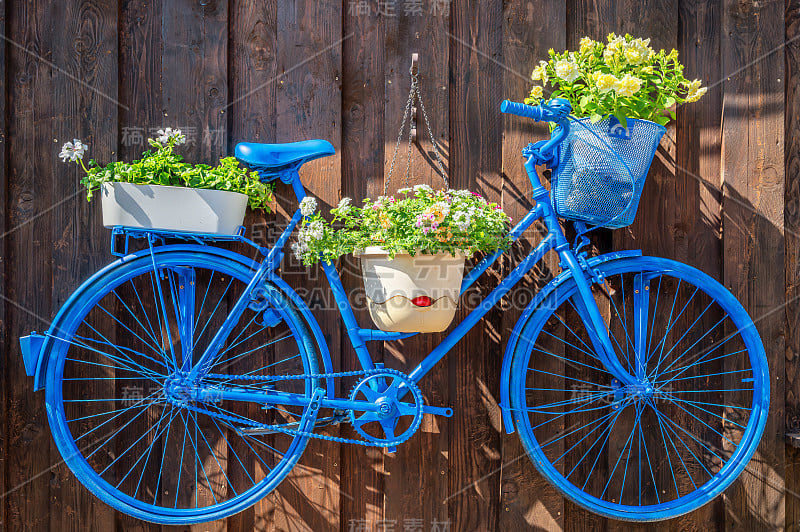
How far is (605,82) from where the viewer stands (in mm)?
1716

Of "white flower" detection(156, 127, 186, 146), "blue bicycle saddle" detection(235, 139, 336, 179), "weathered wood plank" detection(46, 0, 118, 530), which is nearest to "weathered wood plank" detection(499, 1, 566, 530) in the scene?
"blue bicycle saddle" detection(235, 139, 336, 179)

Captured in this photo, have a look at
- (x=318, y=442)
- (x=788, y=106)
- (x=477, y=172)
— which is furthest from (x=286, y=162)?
(x=788, y=106)

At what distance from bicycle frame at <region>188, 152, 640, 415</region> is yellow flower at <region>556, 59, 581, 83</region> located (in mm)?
270

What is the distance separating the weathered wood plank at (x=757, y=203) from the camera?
7.06 ft

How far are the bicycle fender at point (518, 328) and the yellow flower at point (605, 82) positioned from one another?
0.57 meters

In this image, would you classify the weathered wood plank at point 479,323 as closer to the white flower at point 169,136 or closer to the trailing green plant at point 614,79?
the trailing green plant at point 614,79

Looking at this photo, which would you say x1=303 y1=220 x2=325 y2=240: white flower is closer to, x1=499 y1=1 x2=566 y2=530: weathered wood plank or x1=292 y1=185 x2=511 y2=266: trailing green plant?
x1=292 y1=185 x2=511 y2=266: trailing green plant

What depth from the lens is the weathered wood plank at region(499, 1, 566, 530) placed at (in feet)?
6.92

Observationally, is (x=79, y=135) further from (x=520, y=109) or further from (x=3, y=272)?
(x=520, y=109)

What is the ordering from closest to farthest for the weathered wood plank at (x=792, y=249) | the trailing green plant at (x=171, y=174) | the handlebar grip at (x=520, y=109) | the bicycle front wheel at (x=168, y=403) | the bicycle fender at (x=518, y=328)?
1. the handlebar grip at (x=520, y=109)
2. the trailing green plant at (x=171, y=174)
3. the bicycle fender at (x=518, y=328)
4. the bicycle front wheel at (x=168, y=403)
5. the weathered wood plank at (x=792, y=249)

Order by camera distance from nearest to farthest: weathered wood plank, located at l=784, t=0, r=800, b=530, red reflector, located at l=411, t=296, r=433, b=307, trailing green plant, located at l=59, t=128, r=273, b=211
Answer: red reflector, located at l=411, t=296, r=433, b=307
trailing green plant, located at l=59, t=128, r=273, b=211
weathered wood plank, located at l=784, t=0, r=800, b=530

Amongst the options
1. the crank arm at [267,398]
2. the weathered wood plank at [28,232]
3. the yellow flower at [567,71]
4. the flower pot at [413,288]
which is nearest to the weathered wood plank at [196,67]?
the crank arm at [267,398]

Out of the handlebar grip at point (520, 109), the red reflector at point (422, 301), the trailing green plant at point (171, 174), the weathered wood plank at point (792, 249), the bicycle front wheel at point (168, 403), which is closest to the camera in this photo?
the handlebar grip at point (520, 109)

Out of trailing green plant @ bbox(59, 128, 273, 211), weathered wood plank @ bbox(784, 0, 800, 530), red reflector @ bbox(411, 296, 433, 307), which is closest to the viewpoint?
red reflector @ bbox(411, 296, 433, 307)
